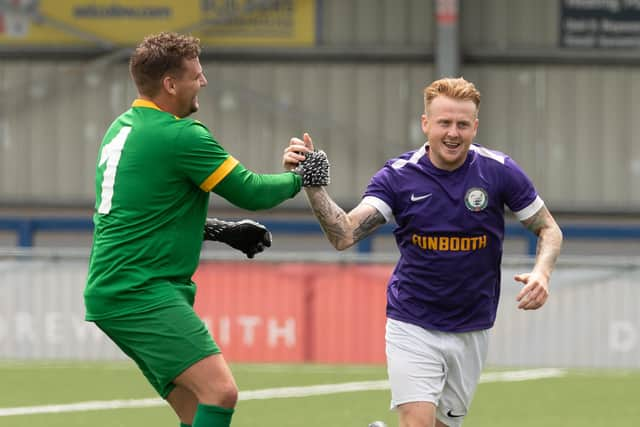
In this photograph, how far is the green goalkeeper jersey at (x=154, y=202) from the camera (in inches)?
221

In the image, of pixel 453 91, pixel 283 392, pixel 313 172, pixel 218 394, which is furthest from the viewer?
pixel 283 392

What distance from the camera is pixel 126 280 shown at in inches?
221

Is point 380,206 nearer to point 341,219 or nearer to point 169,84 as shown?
point 341,219

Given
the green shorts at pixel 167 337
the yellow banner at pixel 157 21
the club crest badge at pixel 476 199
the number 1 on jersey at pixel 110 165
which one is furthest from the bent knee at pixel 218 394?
the yellow banner at pixel 157 21

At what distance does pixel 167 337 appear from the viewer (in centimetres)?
561

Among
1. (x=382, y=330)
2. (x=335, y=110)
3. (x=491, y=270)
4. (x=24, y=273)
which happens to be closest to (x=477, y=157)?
(x=491, y=270)

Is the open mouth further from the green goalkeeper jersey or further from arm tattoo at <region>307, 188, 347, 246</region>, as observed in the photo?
the green goalkeeper jersey

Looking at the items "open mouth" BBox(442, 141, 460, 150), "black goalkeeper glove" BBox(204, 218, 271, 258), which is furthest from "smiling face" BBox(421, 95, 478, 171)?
"black goalkeeper glove" BBox(204, 218, 271, 258)

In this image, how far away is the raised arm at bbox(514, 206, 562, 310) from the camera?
18.6ft

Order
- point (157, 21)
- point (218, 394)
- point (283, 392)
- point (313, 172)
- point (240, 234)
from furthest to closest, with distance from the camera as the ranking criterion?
point (157, 21), point (283, 392), point (240, 234), point (313, 172), point (218, 394)

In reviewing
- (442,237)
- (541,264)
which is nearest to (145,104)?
(442,237)

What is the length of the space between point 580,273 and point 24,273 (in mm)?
5023

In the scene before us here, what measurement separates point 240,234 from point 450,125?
1120 mm

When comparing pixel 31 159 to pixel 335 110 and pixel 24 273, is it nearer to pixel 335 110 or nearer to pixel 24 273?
pixel 335 110
